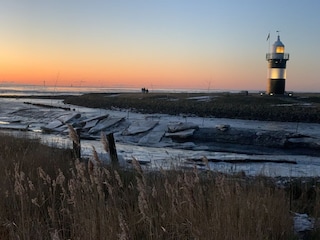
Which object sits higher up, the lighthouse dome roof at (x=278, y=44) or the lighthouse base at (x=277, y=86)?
the lighthouse dome roof at (x=278, y=44)

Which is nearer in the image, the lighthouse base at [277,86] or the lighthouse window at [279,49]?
the lighthouse base at [277,86]

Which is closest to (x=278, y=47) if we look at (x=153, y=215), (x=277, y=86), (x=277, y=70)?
(x=277, y=70)

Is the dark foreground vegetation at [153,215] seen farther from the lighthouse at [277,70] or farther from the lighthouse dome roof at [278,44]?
the lighthouse dome roof at [278,44]

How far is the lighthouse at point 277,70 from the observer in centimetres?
5609

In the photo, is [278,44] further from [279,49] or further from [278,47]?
[279,49]

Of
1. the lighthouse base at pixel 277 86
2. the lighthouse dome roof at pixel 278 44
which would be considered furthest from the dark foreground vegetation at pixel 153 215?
the lighthouse dome roof at pixel 278 44

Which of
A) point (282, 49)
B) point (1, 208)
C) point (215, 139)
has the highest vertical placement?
point (282, 49)

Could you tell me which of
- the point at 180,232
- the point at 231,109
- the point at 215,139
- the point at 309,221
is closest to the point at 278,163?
the point at 215,139

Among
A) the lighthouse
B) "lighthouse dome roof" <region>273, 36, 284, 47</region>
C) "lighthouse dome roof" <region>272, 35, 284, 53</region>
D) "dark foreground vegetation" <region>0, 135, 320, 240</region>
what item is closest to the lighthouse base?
the lighthouse

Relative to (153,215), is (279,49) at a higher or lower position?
higher

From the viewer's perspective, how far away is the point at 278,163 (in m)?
14.1

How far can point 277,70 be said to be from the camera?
56.1m

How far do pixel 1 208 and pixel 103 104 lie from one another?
154ft

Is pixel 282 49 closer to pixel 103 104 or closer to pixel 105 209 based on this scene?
pixel 103 104
